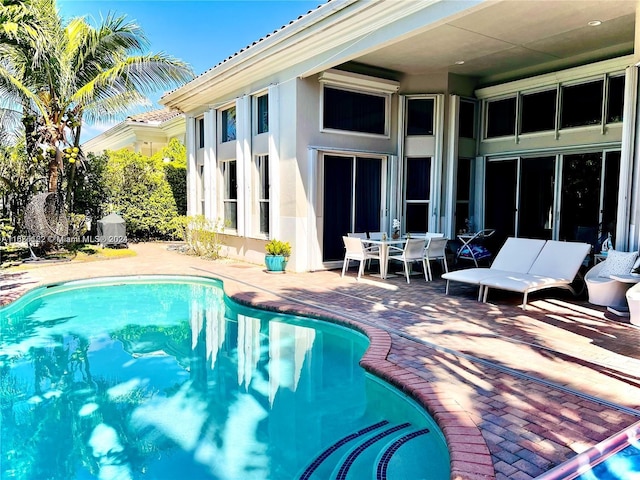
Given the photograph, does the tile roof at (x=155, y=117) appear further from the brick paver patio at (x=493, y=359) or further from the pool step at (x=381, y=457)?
the pool step at (x=381, y=457)

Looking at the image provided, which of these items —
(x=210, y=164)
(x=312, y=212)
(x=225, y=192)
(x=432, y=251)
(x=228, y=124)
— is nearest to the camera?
(x=432, y=251)

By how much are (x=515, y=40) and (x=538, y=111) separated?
2.37 metres

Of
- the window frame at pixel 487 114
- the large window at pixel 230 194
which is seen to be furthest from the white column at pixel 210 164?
the window frame at pixel 487 114

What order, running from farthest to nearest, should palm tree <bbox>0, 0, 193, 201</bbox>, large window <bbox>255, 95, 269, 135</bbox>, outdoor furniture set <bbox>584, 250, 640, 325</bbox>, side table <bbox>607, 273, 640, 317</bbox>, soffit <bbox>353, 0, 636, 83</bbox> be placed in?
1. large window <bbox>255, 95, 269, 135</bbox>
2. palm tree <bbox>0, 0, 193, 201</bbox>
3. soffit <bbox>353, 0, 636, 83</bbox>
4. outdoor furniture set <bbox>584, 250, 640, 325</bbox>
5. side table <bbox>607, 273, 640, 317</bbox>

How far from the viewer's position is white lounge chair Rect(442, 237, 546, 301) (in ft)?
24.2

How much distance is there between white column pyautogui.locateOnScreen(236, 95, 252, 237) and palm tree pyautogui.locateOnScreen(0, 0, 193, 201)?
2875mm

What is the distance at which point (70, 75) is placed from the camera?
1105 cm

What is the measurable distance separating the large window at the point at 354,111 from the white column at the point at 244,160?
220 cm

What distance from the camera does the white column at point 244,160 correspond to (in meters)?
11.0

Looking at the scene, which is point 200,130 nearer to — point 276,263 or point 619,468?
point 276,263

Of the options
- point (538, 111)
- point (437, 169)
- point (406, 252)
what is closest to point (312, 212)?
point (406, 252)

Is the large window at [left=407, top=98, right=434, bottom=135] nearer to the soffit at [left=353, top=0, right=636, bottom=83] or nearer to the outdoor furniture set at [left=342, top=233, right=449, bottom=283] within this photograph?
the soffit at [left=353, top=0, right=636, bottom=83]

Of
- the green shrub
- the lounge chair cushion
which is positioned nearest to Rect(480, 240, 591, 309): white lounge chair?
the lounge chair cushion

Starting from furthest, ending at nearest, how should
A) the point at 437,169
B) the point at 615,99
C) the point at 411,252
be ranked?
1. the point at 437,169
2. the point at 615,99
3. the point at 411,252
